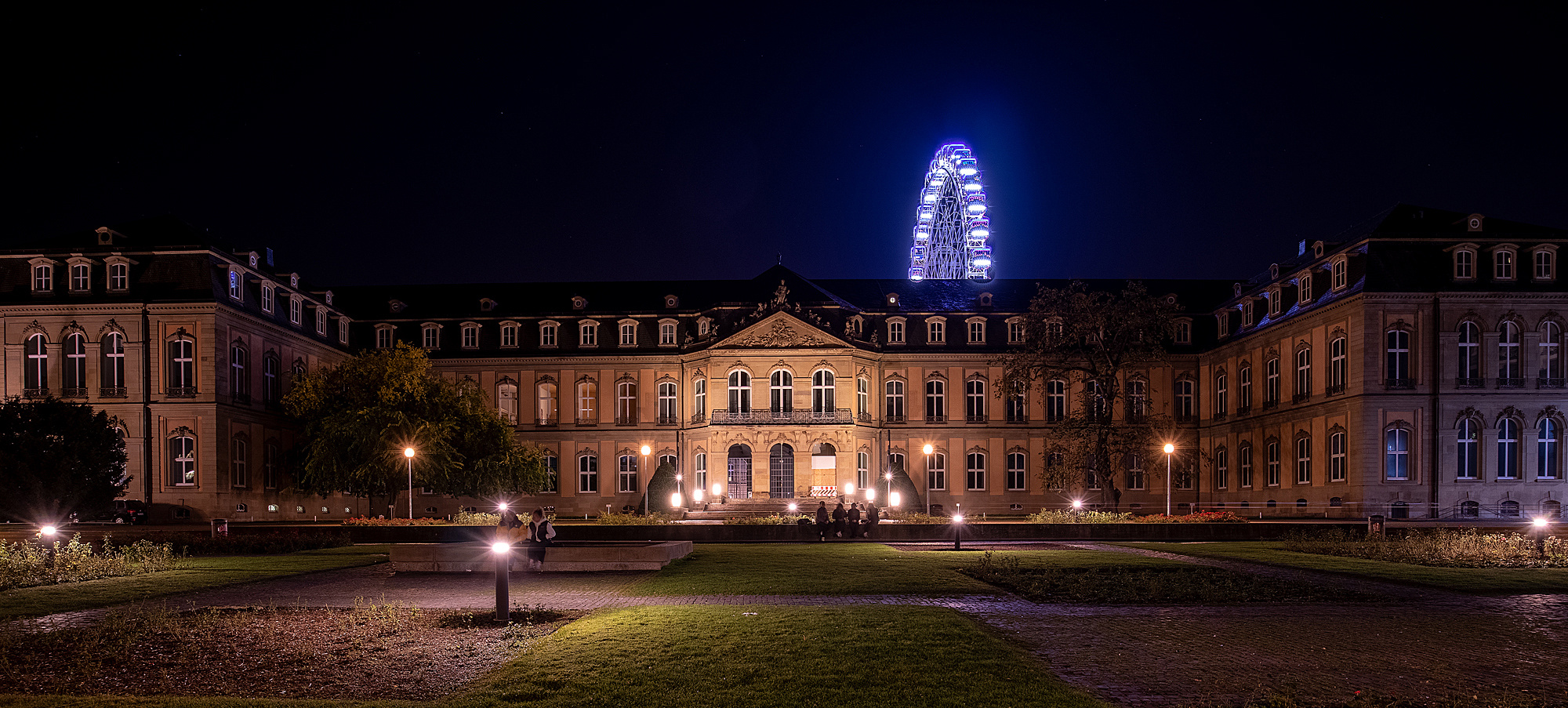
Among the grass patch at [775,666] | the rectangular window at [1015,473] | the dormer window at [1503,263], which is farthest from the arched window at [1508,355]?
the grass patch at [775,666]

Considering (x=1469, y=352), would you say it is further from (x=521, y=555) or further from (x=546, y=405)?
(x=546, y=405)

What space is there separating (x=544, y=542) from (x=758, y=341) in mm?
38021

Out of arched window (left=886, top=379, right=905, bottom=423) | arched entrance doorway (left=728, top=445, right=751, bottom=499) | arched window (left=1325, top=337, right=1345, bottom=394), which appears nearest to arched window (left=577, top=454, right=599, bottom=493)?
arched entrance doorway (left=728, top=445, right=751, bottom=499)

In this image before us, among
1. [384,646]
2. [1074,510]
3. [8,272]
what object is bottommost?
[1074,510]

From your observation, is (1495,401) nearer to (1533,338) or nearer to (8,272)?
(1533,338)

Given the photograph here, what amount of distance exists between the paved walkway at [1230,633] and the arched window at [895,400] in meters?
45.3

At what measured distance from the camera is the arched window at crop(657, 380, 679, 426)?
6706cm

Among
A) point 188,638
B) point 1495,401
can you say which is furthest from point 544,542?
point 1495,401

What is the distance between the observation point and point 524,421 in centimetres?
6794

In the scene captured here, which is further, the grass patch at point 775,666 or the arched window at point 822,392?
the arched window at point 822,392

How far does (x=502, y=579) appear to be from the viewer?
14688mm

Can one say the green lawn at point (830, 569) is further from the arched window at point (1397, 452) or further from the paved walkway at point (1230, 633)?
the arched window at point (1397, 452)

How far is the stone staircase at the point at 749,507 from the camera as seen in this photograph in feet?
183

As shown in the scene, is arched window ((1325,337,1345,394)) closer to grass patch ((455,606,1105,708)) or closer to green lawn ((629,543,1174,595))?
green lawn ((629,543,1174,595))
